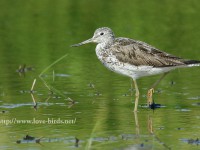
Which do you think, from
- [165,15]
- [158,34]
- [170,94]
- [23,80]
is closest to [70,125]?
[170,94]

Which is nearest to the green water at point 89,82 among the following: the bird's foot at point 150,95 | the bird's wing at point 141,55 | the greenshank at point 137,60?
the bird's foot at point 150,95

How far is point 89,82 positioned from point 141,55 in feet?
6.38

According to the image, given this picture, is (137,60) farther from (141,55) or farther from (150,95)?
(150,95)

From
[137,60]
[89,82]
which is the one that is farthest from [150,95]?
[89,82]

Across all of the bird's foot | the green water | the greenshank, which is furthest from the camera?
the greenshank

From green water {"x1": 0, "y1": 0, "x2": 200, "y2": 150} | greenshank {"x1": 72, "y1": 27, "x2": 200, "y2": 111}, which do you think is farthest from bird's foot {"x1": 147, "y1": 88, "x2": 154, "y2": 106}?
green water {"x1": 0, "y1": 0, "x2": 200, "y2": 150}

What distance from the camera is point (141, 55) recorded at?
15141 mm

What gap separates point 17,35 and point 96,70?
6.29 meters

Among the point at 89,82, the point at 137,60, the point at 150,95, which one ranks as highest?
the point at 137,60

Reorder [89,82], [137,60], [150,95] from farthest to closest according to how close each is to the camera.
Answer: [89,82] < [137,60] < [150,95]

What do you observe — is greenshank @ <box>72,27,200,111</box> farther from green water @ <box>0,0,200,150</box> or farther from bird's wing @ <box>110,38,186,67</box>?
green water @ <box>0,0,200,150</box>

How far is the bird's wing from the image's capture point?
48.8 feet

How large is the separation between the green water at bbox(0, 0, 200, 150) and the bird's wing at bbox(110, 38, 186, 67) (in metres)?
0.70

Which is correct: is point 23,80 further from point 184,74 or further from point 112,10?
point 112,10
